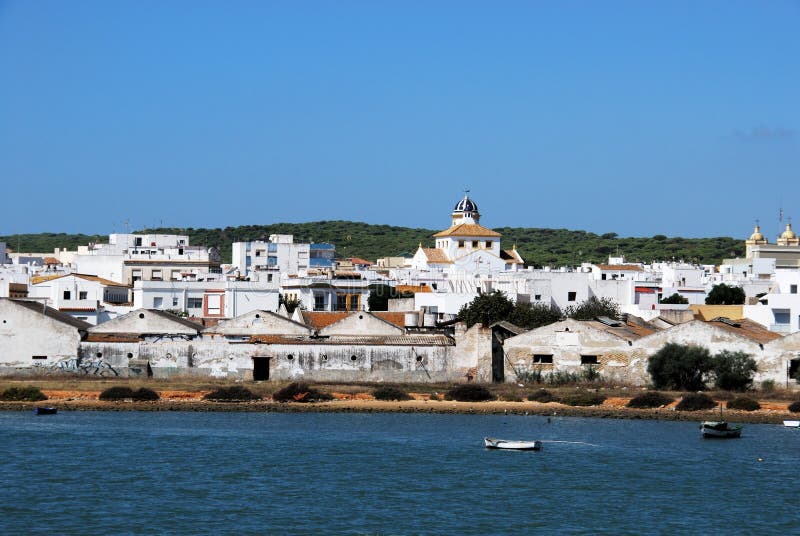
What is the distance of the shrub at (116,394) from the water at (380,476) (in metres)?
2.11

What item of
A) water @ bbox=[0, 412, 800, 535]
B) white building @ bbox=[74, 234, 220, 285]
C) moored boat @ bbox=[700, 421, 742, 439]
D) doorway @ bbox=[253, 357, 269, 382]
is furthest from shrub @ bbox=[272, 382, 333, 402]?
white building @ bbox=[74, 234, 220, 285]

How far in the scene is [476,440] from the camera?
140ft

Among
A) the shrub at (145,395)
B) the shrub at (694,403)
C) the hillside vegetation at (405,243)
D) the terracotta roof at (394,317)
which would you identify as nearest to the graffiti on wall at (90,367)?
the shrub at (145,395)

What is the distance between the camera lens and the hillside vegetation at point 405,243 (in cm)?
16150

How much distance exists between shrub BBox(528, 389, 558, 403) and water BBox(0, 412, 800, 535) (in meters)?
2.05

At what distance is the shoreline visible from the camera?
Answer: 4809 centimetres

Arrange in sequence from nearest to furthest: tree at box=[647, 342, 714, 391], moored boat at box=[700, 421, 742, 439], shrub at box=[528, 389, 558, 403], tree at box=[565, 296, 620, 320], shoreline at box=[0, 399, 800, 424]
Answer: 1. moored boat at box=[700, 421, 742, 439]
2. shoreline at box=[0, 399, 800, 424]
3. shrub at box=[528, 389, 558, 403]
4. tree at box=[647, 342, 714, 391]
5. tree at box=[565, 296, 620, 320]

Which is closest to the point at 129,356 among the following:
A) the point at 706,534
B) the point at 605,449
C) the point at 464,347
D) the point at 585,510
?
the point at 464,347

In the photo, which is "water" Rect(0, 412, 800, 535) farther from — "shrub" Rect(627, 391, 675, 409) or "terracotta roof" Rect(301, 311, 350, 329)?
"terracotta roof" Rect(301, 311, 350, 329)

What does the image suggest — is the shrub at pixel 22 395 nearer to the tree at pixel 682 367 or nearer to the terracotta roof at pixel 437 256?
the tree at pixel 682 367

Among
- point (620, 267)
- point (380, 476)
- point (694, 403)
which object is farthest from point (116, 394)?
point (620, 267)

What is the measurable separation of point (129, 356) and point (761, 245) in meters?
87.9

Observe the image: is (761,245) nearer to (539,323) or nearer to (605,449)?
(539,323)

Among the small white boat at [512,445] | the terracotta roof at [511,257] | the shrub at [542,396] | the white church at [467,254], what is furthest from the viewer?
the terracotta roof at [511,257]
